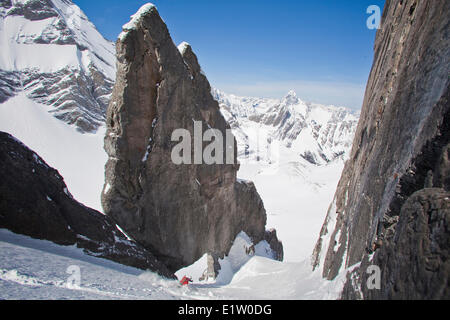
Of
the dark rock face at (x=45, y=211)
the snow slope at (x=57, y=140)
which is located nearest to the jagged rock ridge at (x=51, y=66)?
the snow slope at (x=57, y=140)

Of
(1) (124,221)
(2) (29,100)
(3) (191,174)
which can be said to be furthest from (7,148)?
(2) (29,100)

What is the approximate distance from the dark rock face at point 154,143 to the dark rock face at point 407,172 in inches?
345

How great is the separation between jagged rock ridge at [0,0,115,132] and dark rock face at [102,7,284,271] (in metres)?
55.2

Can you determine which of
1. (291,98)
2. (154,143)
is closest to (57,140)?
(154,143)

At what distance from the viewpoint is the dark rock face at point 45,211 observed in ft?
25.3

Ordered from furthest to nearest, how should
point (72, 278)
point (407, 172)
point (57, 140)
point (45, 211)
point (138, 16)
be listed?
point (57, 140) < point (138, 16) < point (45, 211) < point (72, 278) < point (407, 172)

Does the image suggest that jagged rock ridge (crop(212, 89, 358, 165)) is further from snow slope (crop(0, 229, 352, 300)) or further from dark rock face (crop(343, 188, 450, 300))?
dark rock face (crop(343, 188, 450, 300))

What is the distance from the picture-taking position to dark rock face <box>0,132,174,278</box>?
7.71 meters

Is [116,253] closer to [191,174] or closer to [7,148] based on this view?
[7,148]

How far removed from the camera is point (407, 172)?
5.55m

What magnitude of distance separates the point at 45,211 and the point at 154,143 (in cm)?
649

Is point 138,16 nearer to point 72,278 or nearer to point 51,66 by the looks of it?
point 72,278
